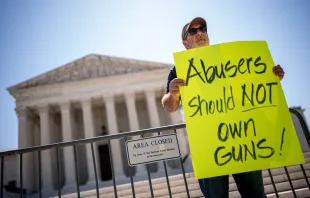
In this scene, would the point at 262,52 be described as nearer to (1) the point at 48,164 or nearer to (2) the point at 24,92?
(1) the point at 48,164

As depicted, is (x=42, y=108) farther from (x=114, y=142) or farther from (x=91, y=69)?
(x=114, y=142)

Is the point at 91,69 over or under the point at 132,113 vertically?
over

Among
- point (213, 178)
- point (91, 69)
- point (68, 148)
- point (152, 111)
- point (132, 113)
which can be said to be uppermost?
point (91, 69)

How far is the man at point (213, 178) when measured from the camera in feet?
5.90

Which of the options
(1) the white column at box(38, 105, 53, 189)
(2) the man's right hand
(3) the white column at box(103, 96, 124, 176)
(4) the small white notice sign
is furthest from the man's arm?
(1) the white column at box(38, 105, 53, 189)

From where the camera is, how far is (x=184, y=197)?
7.54 m

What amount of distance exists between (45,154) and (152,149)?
72.9 feet

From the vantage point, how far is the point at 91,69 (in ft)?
80.6

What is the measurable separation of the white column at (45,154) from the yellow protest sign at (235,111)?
22.6m

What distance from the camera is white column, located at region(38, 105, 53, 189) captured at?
68.5 feet

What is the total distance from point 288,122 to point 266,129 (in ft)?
0.65

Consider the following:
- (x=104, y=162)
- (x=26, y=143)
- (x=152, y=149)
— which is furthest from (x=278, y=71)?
(x=104, y=162)

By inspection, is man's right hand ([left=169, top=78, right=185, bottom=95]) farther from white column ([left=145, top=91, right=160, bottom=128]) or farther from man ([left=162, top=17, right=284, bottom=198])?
white column ([left=145, top=91, right=160, bottom=128])

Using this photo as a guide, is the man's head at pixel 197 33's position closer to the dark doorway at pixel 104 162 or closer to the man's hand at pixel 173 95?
the man's hand at pixel 173 95
